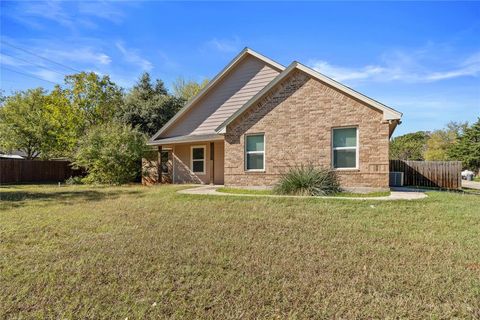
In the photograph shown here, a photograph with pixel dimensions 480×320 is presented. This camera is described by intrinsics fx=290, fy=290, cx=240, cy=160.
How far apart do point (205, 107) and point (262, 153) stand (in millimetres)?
6270

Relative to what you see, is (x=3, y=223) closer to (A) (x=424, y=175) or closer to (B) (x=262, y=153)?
(B) (x=262, y=153)

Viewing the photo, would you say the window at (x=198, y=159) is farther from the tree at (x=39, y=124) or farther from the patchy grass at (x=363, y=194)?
the tree at (x=39, y=124)

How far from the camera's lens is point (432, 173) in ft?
56.3

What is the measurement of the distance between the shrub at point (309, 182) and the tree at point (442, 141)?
118ft

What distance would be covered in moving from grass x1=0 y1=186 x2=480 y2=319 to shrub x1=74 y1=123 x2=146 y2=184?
31.8 feet

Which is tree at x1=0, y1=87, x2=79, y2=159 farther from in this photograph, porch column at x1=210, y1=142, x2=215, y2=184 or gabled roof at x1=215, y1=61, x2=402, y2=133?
gabled roof at x1=215, y1=61, x2=402, y2=133

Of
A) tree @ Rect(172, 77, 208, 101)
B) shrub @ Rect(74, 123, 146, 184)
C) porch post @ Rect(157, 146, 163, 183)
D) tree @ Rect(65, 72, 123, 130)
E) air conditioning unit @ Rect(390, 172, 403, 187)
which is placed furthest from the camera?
tree @ Rect(172, 77, 208, 101)

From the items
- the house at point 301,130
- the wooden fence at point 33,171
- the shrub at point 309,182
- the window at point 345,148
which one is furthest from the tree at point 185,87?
the shrub at point 309,182

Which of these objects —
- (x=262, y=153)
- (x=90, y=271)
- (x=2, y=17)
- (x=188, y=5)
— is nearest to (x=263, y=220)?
(x=90, y=271)

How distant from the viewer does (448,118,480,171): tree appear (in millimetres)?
35438

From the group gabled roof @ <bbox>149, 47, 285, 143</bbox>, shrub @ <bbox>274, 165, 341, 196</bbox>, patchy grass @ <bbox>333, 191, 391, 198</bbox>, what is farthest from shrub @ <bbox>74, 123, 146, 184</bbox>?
patchy grass @ <bbox>333, 191, 391, 198</bbox>

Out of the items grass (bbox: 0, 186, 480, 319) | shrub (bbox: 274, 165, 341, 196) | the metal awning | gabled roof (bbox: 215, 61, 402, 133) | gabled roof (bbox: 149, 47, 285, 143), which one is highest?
gabled roof (bbox: 149, 47, 285, 143)

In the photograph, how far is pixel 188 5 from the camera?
1017cm

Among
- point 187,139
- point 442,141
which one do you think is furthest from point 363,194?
point 442,141
